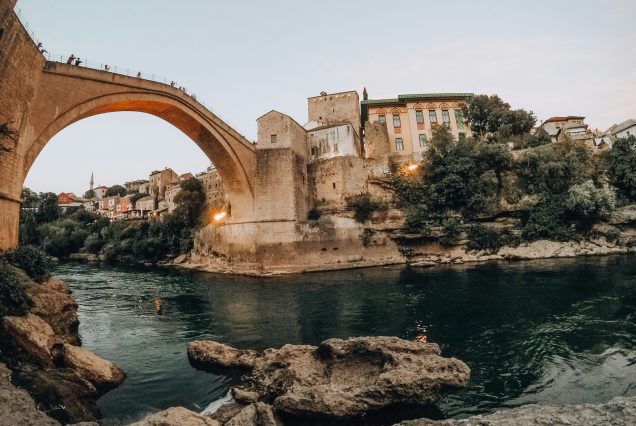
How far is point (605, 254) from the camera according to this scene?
21.0 meters

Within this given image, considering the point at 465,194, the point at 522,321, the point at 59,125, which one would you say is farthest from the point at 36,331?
the point at 465,194

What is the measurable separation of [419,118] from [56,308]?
1259 inches

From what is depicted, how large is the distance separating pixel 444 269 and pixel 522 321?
11.2 metres

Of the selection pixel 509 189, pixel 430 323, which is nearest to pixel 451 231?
pixel 509 189

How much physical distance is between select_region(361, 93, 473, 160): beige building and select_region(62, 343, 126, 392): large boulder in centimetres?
2968

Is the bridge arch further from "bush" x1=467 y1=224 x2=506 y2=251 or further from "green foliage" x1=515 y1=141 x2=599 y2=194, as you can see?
"green foliage" x1=515 y1=141 x2=599 y2=194

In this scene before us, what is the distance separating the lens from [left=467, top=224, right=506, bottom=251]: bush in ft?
77.3

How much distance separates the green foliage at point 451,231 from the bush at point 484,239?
2.95 ft

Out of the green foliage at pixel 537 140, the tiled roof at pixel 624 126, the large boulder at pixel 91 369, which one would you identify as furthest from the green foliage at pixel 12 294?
the tiled roof at pixel 624 126

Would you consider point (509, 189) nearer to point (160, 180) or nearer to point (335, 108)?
point (335, 108)

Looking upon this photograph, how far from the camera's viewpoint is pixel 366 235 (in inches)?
1006

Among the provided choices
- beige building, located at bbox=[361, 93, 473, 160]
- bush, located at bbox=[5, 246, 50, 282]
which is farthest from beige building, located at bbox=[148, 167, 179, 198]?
bush, located at bbox=[5, 246, 50, 282]

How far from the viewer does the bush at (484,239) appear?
23562 millimetres

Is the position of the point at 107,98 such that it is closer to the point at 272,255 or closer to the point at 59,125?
the point at 59,125
